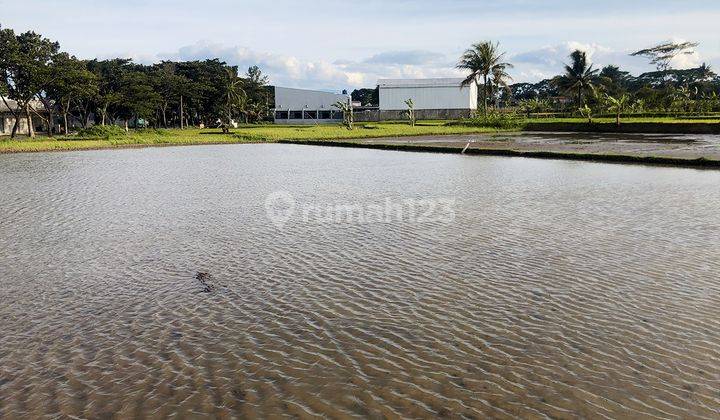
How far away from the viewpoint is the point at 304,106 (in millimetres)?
85750

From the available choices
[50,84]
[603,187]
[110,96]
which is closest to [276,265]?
[603,187]

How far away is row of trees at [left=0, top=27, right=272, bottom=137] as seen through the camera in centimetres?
4431

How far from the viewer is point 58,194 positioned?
618 inches

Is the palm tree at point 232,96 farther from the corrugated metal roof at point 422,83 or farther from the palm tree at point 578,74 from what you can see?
the palm tree at point 578,74

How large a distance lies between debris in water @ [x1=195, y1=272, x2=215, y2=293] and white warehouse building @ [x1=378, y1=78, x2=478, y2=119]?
74533 millimetres

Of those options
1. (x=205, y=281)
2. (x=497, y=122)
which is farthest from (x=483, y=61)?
(x=205, y=281)

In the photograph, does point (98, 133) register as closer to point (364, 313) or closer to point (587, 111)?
point (587, 111)

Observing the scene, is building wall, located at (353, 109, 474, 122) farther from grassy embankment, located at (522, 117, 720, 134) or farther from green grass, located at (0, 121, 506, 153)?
grassy embankment, located at (522, 117, 720, 134)

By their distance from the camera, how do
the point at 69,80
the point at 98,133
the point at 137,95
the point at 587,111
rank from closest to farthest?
1. the point at 98,133
2. the point at 69,80
3. the point at 587,111
4. the point at 137,95

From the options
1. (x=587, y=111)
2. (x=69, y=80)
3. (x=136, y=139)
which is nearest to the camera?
(x=136, y=139)

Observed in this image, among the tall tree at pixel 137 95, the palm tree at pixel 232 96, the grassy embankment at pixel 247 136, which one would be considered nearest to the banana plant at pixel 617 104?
the grassy embankment at pixel 247 136

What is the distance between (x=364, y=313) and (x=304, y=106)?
8158 cm

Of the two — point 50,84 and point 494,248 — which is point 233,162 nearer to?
point 494,248

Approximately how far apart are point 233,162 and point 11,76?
91.7ft
